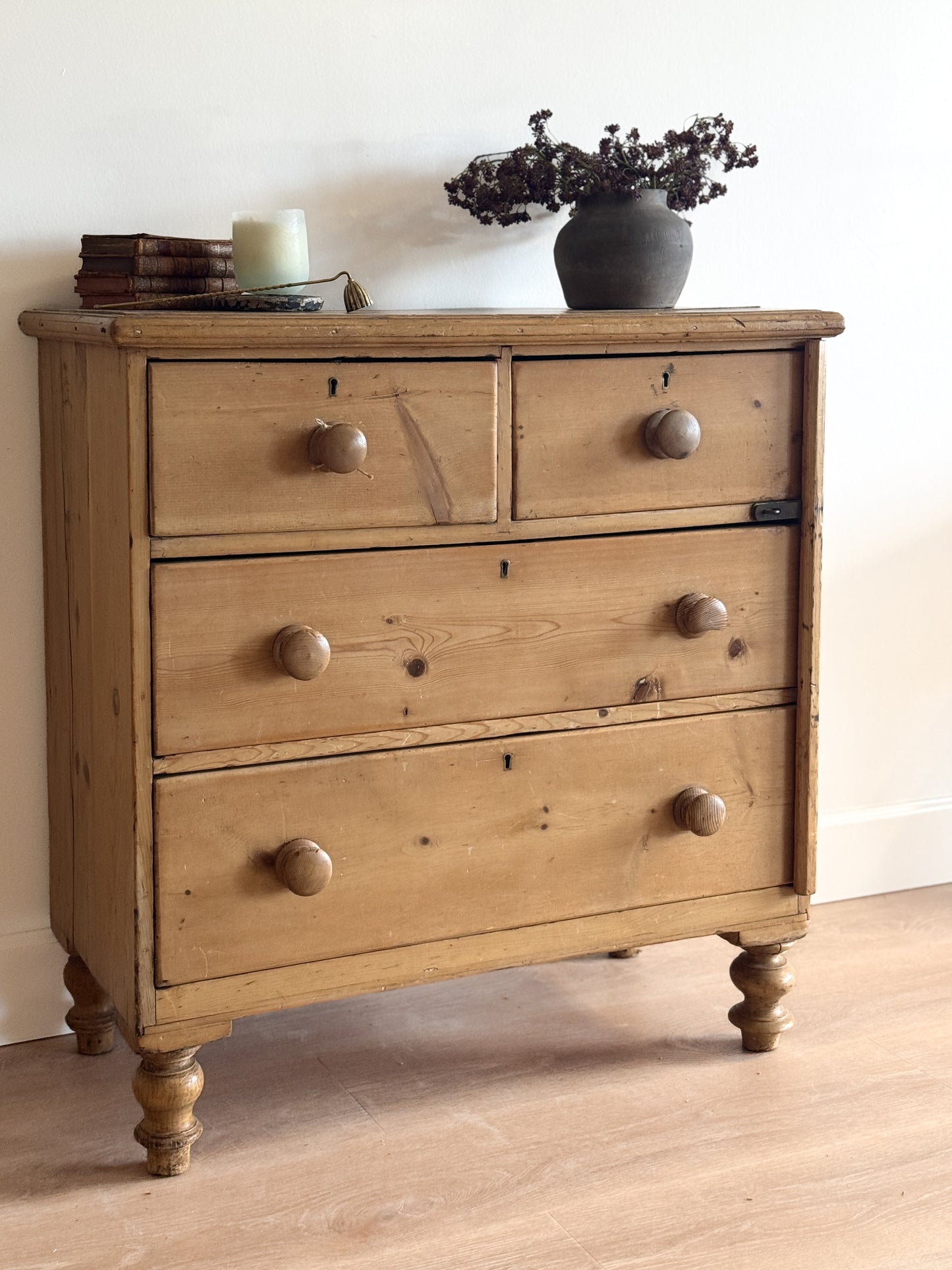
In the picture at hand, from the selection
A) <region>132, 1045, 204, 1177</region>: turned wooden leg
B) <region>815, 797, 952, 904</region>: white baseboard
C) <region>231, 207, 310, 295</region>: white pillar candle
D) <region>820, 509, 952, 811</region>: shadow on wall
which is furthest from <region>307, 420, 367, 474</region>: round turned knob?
<region>815, 797, 952, 904</region>: white baseboard

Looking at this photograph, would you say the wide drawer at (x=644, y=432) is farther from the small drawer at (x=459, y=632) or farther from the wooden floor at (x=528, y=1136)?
the wooden floor at (x=528, y=1136)

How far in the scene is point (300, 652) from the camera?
1.50 m

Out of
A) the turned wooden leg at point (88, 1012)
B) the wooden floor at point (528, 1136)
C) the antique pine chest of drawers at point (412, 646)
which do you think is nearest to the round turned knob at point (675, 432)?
the antique pine chest of drawers at point (412, 646)

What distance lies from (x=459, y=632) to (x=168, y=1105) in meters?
0.60

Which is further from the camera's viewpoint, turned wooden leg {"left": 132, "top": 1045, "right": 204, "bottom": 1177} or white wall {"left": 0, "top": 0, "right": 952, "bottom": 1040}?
white wall {"left": 0, "top": 0, "right": 952, "bottom": 1040}

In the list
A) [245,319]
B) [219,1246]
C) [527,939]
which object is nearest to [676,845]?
[527,939]

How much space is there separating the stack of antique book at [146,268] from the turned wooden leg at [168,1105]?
845 mm

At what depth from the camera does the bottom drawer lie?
1.53 m

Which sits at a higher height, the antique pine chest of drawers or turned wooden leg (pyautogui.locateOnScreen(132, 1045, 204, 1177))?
the antique pine chest of drawers

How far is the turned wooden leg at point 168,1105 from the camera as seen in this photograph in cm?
157

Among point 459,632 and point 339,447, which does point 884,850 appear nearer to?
point 459,632

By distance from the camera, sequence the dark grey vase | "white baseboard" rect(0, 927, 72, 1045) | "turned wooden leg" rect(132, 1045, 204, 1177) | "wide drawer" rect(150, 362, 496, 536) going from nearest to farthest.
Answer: "wide drawer" rect(150, 362, 496, 536)
"turned wooden leg" rect(132, 1045, 204, 1177)
the dark grey vase
"white baseboard" rect(0, 927, 72, 1045)

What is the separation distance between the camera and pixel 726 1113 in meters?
1.73

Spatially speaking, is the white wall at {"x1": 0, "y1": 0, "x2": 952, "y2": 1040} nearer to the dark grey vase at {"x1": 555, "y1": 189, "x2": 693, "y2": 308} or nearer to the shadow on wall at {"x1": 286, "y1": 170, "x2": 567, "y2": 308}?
the shadow on wall at {"x1": 286, "y1": 170, "x2": 567, "y2": 308}
